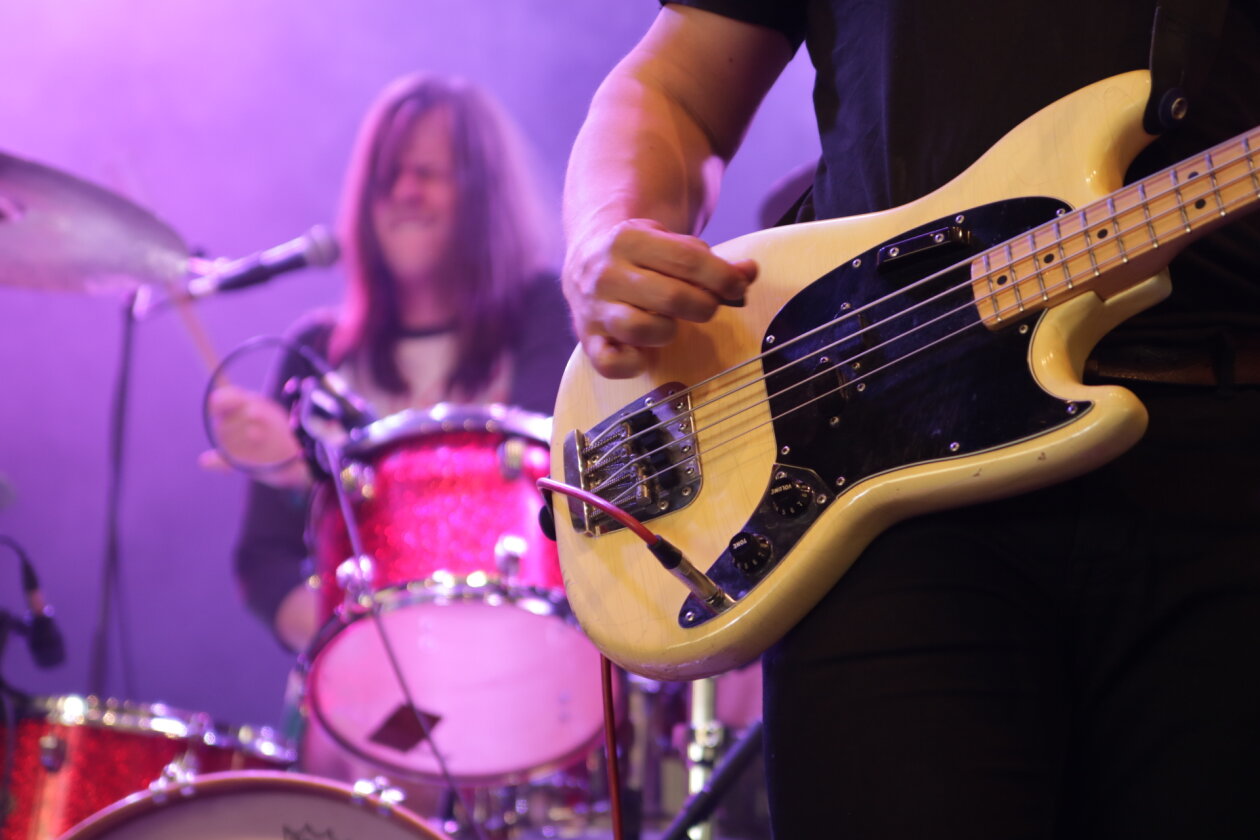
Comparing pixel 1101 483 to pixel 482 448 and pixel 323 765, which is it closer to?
pixel 482 448

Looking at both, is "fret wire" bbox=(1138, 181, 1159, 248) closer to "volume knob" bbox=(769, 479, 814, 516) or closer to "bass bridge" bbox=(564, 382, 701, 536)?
"volume knob" bbox=(769, 479, 814, 516)

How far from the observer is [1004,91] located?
921 mm

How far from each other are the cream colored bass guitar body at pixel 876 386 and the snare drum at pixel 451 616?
0.98 m

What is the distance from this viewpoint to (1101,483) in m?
0.83

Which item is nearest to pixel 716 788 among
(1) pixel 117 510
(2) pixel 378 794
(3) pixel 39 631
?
(2) pixel 378 794

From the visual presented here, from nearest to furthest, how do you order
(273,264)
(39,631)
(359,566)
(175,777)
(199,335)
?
(175,777) → (359,566) → (39,631) → (273,264) → (199,335)

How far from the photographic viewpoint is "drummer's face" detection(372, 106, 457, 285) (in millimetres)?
3510

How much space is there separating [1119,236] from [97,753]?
2003mm

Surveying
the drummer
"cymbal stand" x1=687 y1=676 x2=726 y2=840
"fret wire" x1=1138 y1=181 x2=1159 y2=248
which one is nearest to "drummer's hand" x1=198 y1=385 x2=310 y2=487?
the drummer

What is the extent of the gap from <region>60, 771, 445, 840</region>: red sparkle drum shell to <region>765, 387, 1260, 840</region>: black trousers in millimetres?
880

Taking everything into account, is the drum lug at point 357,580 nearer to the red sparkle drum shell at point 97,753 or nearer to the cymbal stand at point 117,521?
the red sparkle drum shell at point 97,753

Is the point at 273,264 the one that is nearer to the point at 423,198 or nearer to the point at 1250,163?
the point at 423,198

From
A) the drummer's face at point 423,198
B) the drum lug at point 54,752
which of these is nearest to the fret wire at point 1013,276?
the drum lug at point 54,752

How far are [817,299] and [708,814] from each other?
89 cm
